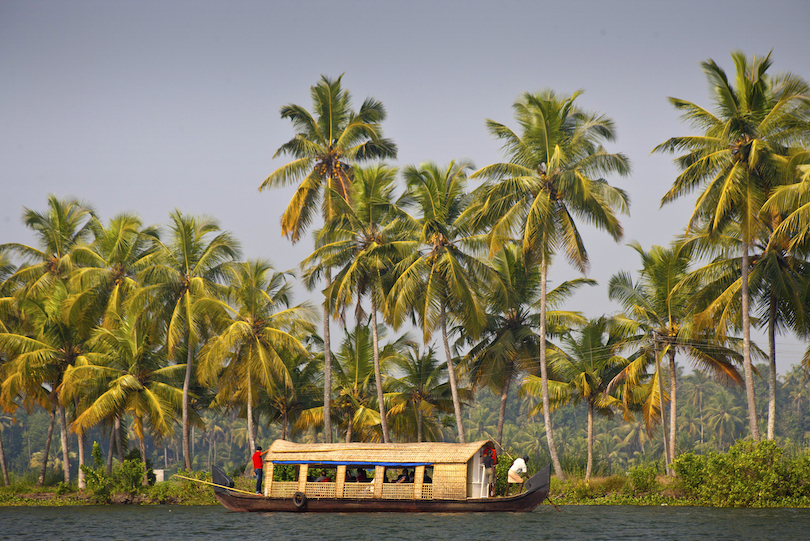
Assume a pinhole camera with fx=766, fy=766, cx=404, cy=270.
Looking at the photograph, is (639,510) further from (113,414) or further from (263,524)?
(113,414)

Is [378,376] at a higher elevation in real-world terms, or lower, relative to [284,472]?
higher

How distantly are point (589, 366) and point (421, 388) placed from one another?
7795 millimetres

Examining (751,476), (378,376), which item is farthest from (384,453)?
(751,476)

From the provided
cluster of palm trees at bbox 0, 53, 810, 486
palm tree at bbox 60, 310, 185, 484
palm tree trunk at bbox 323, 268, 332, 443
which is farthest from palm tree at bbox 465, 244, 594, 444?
palm tree at bbox 60, 310, 185, 484

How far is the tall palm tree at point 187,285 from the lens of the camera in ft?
107

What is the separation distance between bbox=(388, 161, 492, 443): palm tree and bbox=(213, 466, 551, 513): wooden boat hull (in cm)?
807

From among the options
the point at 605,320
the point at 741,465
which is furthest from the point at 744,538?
the point at 605,320

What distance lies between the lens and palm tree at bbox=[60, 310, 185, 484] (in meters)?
30.6

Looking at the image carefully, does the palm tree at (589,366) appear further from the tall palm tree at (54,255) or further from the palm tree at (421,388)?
the tall palm tree at (54,255)

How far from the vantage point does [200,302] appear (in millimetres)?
32000

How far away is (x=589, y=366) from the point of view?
32.8m

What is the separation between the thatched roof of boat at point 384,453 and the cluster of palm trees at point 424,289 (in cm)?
673

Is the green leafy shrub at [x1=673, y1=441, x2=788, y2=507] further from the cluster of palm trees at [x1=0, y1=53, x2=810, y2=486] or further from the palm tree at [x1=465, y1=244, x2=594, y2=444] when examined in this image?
the palm tree at [x1=465, y1=244, x2=594, y2=444]

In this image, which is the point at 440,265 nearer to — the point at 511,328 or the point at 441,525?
the point at 511,328
